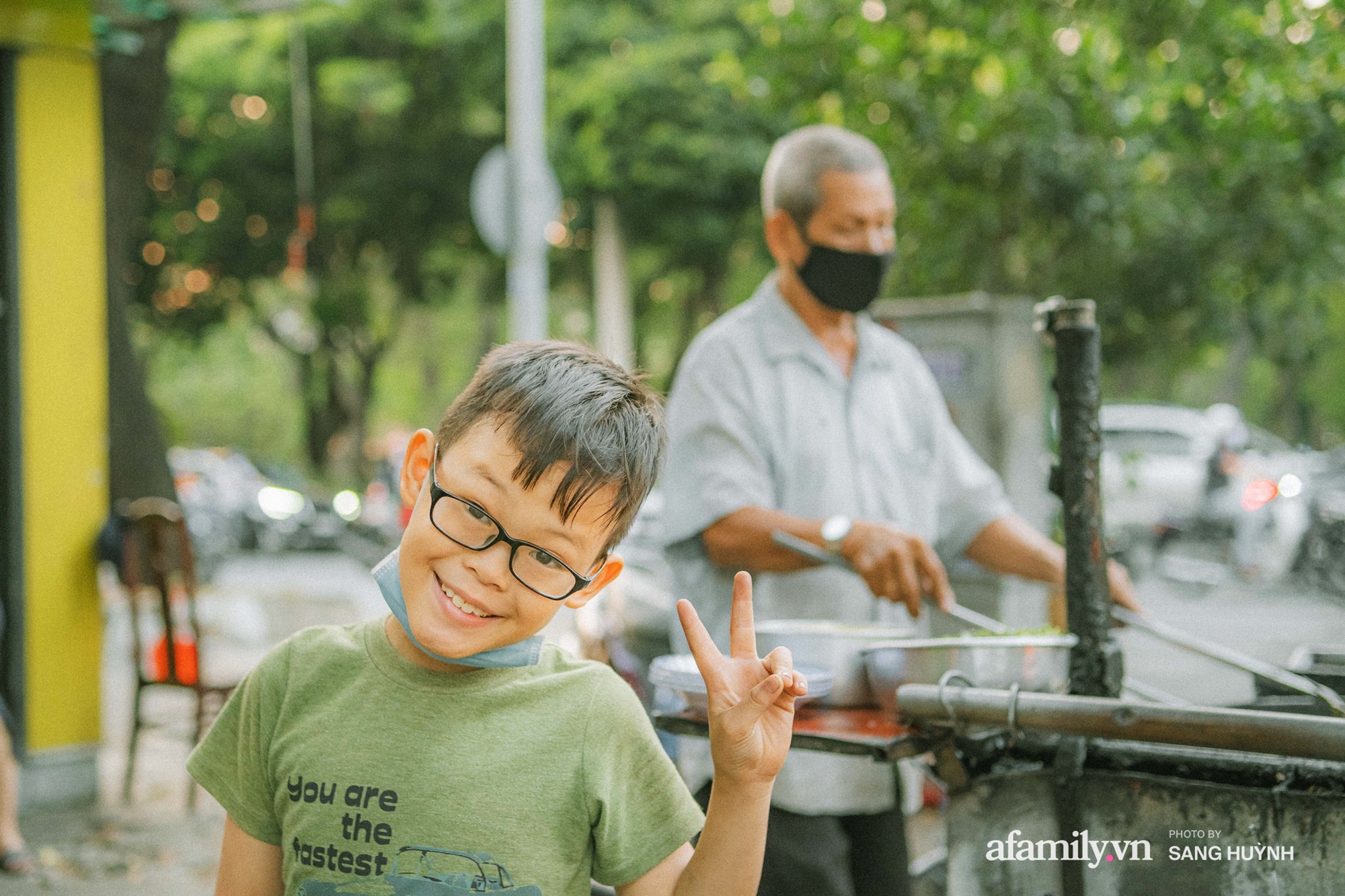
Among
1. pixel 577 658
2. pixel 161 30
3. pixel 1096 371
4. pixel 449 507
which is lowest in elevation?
pixel 577 658

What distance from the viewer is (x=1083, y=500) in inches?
77.3

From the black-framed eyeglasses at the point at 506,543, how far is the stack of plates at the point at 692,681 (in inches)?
23.1

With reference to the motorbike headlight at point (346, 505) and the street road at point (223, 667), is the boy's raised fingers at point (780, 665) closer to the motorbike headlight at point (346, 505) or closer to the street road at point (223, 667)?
the street road at point (223, 667)

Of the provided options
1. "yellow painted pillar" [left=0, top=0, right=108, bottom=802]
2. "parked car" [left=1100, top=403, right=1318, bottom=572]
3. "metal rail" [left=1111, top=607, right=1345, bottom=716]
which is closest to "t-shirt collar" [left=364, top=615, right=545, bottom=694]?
"metal rail" [left=1111, top=607, right=1345, bottom=716]

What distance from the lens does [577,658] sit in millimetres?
1675

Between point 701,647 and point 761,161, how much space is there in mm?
15710

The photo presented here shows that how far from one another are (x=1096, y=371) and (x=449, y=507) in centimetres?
97

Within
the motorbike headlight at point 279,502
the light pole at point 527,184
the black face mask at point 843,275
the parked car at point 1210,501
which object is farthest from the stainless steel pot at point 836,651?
the motorbike headlight at point 279,502

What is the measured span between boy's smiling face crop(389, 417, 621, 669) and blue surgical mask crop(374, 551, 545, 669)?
1 centimetres

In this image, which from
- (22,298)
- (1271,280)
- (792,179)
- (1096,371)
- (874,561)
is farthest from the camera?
(1271,280)

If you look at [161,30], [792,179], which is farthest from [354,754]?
[161,30]

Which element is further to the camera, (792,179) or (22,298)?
(22,298)

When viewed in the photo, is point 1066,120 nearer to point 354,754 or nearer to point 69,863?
point 69,863

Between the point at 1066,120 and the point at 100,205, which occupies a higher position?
the point at 1066,120
